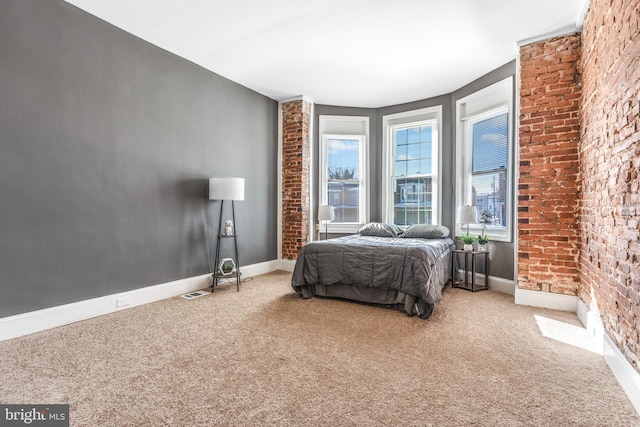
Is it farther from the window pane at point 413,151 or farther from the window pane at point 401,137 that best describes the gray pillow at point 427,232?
the window pane at point 401,137

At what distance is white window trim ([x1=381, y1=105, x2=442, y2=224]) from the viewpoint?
5238 millimetres

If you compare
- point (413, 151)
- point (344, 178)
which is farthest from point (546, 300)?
point (344, 178)

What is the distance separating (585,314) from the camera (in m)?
2.93

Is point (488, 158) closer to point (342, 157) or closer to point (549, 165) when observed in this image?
point (549, 165)

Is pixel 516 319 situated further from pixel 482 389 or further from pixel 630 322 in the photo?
pixel 482 389

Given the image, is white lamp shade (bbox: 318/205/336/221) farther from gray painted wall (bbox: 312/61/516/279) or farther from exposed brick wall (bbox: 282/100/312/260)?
gray painted wall (bbox: 312/61/516/279)

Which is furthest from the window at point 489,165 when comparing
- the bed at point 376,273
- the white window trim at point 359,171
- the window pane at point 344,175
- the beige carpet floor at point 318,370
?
the window pane at point 344,175

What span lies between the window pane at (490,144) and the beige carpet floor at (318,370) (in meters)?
2.14

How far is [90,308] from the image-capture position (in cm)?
309

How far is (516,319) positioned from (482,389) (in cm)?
157

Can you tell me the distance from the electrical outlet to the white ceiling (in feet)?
9.33

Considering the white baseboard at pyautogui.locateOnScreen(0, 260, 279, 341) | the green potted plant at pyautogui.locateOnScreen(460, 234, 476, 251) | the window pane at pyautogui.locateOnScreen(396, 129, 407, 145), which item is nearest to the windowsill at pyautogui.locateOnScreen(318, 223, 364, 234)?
the window pane at pyautogui.locateOnScreen(396, 129, 407, 145)

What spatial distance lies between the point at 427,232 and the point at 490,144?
59.6 inches

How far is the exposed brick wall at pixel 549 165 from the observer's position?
11.0 ft
